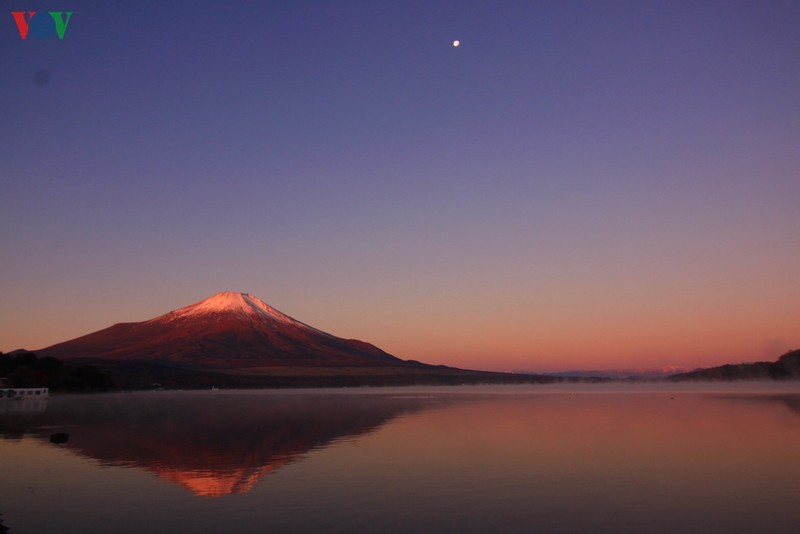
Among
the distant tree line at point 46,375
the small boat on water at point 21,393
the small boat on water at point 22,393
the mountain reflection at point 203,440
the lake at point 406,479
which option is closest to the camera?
the lake at point 406,479

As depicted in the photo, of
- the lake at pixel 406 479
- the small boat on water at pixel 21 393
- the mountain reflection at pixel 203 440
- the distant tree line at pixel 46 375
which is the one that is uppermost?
the distant tree line at pixel 46 375

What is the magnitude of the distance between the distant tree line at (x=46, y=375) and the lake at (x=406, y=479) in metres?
101

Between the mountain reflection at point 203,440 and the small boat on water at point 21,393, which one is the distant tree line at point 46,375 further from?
the mountain reflection at point 203,440

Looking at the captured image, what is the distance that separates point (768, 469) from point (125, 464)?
2956 centimetres

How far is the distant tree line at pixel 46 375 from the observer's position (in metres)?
142

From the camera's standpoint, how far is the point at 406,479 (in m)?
30.0

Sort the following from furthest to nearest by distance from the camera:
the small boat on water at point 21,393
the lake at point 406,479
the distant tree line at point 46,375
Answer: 1. the distant tree line at point 46,375
2. the small boat on water at point 21,393
3. the lake at point 406,479

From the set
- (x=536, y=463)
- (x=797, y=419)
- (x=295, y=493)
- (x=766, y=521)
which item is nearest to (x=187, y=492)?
(x=295, y=493)

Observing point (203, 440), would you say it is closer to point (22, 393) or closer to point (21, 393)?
point (22, 393)

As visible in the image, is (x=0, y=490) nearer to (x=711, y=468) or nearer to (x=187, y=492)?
(x=187, y=492)

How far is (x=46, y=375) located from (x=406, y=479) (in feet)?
458

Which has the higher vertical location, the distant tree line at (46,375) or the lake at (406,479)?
the distant tree line at (46,375)

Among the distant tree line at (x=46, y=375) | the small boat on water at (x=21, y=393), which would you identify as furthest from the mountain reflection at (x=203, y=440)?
the distant tree line at (x=46, y=375)

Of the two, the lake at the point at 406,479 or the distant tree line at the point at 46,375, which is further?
the distant tree line at the point at 46,375
